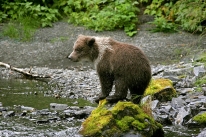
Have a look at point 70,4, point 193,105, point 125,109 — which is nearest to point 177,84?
point 193,105

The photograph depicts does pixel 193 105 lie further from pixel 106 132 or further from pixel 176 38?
pixel 176 38

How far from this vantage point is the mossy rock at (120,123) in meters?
6.34

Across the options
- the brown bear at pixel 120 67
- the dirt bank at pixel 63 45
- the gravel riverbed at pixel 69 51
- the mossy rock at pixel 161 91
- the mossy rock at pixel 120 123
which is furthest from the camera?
the dirt bank at pixel 63 45

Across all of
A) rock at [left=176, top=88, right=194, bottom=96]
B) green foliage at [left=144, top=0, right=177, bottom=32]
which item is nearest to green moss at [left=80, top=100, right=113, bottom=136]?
rock at [left=176, top=88, right=194, bottom=96]

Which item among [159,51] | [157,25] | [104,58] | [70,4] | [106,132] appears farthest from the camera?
[70,4]

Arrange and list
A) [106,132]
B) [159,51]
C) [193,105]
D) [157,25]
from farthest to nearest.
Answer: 1. [157,25]
2. [159,51]
3. [193,105]
4. [106,132]

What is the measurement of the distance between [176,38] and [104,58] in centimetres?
933

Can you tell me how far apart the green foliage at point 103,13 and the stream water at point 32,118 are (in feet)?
19.6

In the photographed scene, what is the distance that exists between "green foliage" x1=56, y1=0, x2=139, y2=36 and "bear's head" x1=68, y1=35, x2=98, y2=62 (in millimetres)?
8877

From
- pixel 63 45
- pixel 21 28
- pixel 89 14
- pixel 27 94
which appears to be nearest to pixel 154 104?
pixel 27 94

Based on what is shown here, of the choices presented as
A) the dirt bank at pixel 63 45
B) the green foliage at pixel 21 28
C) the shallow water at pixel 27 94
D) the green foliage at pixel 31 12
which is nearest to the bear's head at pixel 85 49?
the shallow water at pixel 27 94

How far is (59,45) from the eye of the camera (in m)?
16.0

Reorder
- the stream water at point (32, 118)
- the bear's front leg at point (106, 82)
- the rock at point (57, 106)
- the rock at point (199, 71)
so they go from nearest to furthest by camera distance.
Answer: the stream water at point (32, 118) < the bear's front leg at point (106, 82) < the rock at point (57, 106) < the rock at point (199, 71)

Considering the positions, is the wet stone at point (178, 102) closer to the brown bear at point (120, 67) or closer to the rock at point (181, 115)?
the rock at point (181, 115)
